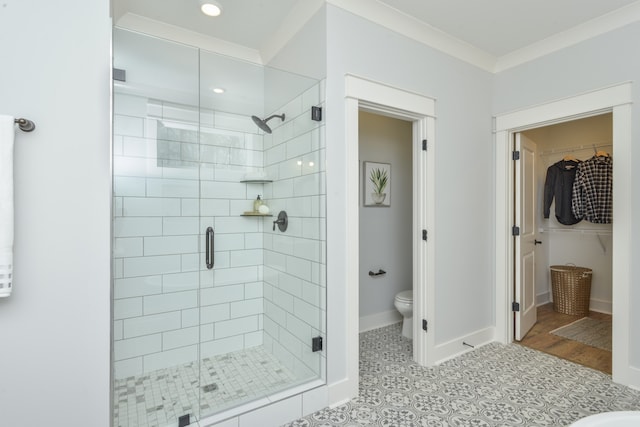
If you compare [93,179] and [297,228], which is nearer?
[93,179]

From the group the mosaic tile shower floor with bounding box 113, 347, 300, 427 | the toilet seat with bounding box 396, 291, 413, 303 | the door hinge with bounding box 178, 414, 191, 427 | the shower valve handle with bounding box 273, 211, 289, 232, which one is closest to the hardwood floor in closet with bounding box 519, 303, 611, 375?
the toilet seat with bounding box 396, 291, 413, 303

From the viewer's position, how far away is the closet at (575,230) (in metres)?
3.85

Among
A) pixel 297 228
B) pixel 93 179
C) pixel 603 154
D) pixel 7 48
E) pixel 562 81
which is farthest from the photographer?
pixel 603 154

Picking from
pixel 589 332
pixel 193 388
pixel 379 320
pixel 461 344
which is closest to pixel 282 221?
pixel 193 388

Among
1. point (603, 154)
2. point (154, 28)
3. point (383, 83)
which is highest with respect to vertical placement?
point (154, 28)

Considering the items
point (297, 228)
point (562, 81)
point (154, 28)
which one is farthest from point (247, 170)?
point (562, 81)

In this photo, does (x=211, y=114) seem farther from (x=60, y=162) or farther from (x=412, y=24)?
(x=412, y=24)

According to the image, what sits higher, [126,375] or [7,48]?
[7,48]

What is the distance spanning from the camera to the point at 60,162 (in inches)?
54.8

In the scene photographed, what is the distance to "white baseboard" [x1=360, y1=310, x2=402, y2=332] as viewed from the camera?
3.38 metres

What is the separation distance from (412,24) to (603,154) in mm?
2855

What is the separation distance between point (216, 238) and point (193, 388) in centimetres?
105

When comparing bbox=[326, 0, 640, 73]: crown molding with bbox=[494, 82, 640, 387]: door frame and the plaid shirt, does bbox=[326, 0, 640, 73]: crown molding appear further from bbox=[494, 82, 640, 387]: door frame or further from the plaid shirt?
the plaid shirt

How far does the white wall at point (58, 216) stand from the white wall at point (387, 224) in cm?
242
